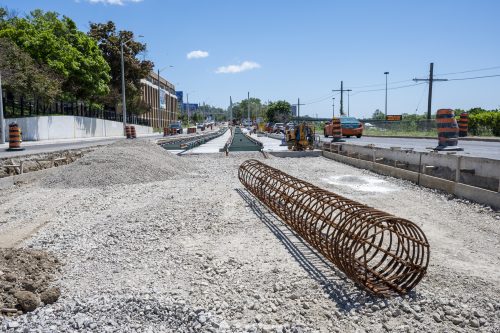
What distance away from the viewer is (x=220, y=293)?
4699 mm

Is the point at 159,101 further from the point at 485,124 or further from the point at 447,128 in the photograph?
the point at 447,128

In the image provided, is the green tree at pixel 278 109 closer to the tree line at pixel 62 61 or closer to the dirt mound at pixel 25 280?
the tree line at pixel 62 61

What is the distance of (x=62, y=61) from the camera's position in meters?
38.8

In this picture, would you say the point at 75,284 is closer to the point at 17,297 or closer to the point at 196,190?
the point at 17,297

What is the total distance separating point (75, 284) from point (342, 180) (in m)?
9.61

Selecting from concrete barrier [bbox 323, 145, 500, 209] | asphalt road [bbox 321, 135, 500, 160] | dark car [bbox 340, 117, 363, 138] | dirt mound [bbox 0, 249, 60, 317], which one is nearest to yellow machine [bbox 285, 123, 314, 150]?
asphalt road [bbox 321, 135, 500, 160]

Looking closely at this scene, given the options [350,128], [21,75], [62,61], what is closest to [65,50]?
[62,61]

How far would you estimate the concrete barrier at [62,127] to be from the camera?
112ft

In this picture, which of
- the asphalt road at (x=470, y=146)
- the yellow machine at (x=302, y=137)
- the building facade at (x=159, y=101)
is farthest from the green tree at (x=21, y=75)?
the building facade at (x=159, y=101)

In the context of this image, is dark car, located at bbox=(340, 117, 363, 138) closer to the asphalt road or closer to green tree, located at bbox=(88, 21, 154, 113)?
the asphalt road

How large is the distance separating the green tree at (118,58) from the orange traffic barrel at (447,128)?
4455 cm

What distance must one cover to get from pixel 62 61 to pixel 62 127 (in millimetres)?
6109

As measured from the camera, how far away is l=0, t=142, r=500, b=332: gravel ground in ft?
13.5

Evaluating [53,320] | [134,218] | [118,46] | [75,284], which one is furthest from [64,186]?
[118,46]
